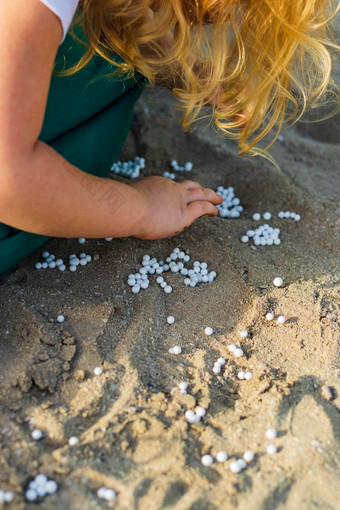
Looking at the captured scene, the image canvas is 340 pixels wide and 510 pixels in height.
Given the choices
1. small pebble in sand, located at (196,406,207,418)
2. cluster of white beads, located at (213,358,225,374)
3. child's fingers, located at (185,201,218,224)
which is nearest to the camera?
small pebble in sand, located at (196,406,207,418)

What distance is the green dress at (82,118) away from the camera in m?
1.53

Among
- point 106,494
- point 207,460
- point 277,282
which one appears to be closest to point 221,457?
point 207,460

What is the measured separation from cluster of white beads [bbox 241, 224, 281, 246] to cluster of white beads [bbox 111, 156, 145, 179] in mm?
556

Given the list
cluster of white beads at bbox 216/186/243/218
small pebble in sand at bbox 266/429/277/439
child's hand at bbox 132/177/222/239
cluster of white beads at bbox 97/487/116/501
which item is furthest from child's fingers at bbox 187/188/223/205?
cluster of white beads at bbox 97/487/116/501

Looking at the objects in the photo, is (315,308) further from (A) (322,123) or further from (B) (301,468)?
(A) (322,123)

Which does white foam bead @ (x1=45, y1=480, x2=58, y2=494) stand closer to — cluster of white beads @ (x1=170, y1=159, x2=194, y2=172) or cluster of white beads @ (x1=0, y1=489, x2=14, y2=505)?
cluster of white beads @ (x1=0, y1=489, x2=14, y2=505)

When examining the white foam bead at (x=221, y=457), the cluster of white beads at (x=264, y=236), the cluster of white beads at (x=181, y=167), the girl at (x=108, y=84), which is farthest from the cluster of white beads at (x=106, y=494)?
the cluster of white beads at (x=181, y=167)

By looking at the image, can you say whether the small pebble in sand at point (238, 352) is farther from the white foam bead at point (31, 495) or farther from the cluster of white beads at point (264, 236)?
the white foam bead at point (31, 495)

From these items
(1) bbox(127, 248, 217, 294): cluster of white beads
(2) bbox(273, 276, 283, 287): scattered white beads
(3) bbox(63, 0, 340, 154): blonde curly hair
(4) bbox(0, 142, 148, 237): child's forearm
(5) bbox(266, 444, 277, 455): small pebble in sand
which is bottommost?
(1) bbox(127, 248, 217, 294): cluster of white beads

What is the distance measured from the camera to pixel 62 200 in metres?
1.32

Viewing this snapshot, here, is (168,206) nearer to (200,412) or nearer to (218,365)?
(218,365)

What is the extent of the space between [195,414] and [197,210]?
0.65 meters

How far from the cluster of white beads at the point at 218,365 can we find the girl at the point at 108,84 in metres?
0.42

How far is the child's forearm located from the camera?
124cm
